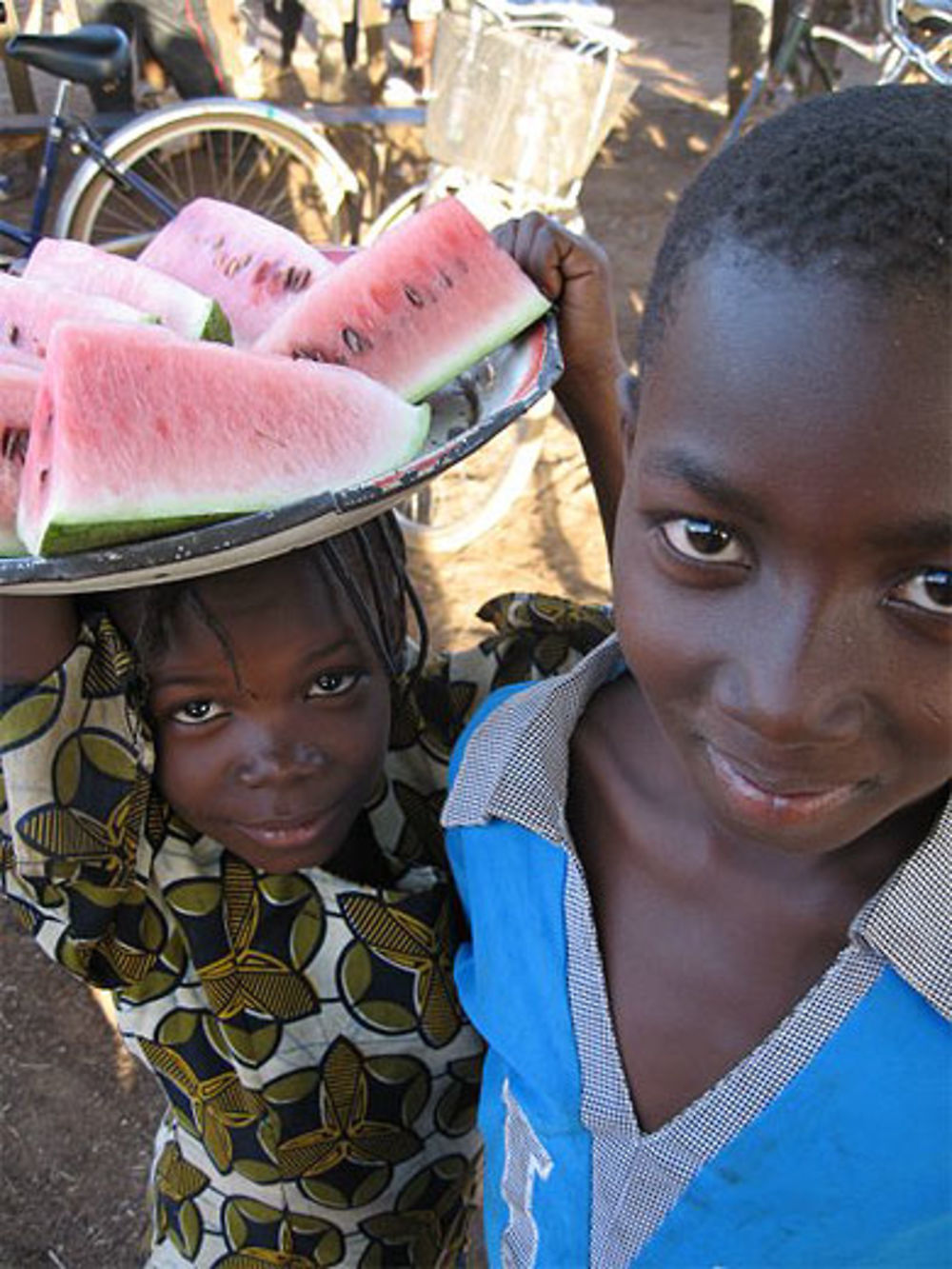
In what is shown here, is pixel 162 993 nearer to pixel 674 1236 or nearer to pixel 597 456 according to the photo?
pixel 674 1236

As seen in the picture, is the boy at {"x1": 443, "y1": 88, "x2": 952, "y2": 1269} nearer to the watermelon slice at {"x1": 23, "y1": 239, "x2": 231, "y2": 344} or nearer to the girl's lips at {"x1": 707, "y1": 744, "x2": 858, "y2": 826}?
the girl's lips at {"x1": 707, "y1": 744, "x2": 858, "y2": 826}

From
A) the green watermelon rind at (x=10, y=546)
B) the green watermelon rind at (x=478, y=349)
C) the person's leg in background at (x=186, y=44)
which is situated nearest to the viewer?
the green watermelon rind at (x=10, y=546)

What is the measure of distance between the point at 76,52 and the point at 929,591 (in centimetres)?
463

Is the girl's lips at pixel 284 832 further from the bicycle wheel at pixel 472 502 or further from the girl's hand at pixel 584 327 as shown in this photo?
the bicycle wheel at pixel 472 502

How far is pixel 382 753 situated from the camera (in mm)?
1407

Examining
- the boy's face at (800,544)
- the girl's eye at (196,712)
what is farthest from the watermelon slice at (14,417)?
the boy's face at (800,544)

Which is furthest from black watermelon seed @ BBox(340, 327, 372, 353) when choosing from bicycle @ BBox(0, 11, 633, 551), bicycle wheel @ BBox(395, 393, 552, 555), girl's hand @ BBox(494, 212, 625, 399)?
bicycle wheel @ BBox(395, 393, 552, 555)

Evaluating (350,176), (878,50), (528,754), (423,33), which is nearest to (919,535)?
(528,754)

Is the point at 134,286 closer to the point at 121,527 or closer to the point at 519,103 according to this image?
the point at 121,527

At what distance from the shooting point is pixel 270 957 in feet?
4.61

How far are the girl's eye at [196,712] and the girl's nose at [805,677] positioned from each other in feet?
2.20

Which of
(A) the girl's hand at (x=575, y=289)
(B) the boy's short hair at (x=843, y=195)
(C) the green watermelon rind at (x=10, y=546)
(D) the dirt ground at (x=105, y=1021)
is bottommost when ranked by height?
(D) the dirt ground at (x=105, y=1021)

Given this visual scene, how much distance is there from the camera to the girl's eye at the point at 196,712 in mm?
1318

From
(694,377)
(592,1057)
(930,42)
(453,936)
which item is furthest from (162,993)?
(930,42)
